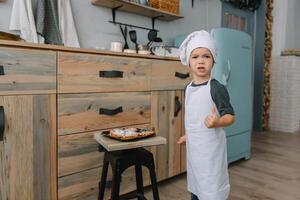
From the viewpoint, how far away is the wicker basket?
2340 mm

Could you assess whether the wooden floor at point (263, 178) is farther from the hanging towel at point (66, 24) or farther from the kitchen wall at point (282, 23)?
the kitchen wall at point (282, 23)

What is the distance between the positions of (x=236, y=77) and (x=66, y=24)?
156cm

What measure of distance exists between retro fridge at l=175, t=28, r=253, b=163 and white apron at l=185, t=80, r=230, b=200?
114 centimetres

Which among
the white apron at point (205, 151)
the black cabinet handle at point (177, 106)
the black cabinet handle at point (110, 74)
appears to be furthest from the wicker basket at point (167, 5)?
the white apron at point (205, 151)

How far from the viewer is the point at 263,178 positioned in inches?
89.0

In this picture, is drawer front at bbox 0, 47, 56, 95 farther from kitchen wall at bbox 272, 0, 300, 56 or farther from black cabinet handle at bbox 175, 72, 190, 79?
kitchen wall at bbox 272, 0, 300, 56

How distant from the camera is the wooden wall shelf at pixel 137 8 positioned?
211 cm

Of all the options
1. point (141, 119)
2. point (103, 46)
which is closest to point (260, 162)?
point (141, 119)

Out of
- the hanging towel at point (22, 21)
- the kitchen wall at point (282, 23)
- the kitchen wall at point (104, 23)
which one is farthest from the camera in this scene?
the kitchen wall at point (282, 23)

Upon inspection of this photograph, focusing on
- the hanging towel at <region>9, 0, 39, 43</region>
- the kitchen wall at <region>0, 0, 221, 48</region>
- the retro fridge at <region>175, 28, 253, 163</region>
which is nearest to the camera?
the hanging towel at <region>9, 0, 39, 43</region>

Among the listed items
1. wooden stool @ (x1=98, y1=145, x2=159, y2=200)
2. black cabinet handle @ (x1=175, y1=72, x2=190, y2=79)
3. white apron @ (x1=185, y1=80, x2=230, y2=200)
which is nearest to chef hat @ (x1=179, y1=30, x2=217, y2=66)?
white apron @ (x1=185, y1=80, x2=230, y2=200)

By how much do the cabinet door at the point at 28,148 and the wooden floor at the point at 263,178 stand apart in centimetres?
76

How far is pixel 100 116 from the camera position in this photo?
5.22ft

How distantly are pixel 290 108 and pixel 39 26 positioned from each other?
156 inches
